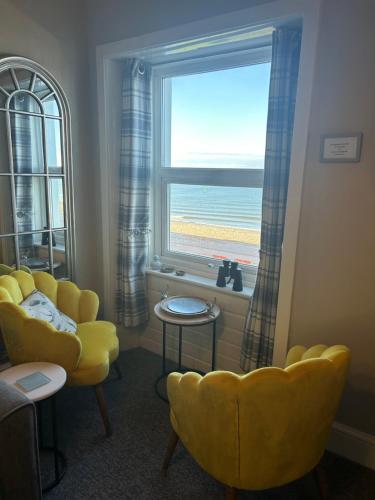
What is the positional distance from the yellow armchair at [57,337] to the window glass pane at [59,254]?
0.92 feet

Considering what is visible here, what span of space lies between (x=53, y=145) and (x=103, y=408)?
1.68m

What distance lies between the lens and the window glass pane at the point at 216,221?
242 cm

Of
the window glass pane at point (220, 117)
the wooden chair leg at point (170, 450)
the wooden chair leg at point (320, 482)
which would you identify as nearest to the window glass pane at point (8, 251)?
the window glass pane at point (220, 117)

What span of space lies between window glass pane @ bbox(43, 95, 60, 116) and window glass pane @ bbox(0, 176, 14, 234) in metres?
0.53

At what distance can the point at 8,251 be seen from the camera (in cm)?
224

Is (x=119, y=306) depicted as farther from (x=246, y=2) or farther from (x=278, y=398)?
(x=246, y=2)

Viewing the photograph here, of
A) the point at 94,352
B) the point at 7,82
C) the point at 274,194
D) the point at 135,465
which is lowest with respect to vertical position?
the point at 135,465

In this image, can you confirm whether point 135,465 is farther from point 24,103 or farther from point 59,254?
point 24,103

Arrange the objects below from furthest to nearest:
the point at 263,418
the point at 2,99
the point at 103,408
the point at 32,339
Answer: the point at 2,99, the point at 103,408, the point at 32,339, the point at 263,418

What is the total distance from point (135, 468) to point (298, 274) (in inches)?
50.3

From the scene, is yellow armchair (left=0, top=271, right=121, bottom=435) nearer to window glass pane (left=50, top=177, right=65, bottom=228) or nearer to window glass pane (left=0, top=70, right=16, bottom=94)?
window glass pane (left=50, top=177, right=65, bottom=228)

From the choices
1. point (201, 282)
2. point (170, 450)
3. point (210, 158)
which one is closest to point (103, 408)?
point (170, 450)

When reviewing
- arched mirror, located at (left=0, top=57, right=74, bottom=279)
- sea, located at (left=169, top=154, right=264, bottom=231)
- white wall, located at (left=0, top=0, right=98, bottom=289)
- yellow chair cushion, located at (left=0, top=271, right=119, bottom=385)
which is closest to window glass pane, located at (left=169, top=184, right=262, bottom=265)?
sea, located at (left=169, top=154, right=264, bottom=231)

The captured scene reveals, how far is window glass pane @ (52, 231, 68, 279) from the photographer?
2502 mm
